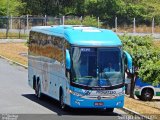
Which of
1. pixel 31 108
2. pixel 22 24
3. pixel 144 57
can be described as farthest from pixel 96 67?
pixel 22 24

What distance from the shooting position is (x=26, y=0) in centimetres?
9531

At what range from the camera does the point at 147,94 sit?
3394 centimetres

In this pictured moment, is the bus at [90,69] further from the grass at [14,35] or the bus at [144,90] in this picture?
the grass at [14,35]

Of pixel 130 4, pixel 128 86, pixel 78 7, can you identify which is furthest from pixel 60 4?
pixel 128 86

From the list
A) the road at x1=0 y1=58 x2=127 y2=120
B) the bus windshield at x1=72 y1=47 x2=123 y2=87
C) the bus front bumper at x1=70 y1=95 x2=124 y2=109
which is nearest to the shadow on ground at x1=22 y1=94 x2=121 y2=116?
the road at x1=0 y1=58 x2=127 y2=120

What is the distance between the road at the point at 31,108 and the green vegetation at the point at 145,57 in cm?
279

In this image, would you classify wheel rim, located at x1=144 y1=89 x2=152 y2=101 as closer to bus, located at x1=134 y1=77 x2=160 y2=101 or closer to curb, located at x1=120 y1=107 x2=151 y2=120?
bus, located at x1=134 y1=77 x2=160 y2=101

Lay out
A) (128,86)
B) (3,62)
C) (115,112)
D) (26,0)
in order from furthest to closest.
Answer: (26,0) < (3,62) < (128,86) < (115,112)

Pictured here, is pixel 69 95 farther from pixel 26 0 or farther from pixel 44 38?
pixel 26 0

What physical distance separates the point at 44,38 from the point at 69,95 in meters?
4.94

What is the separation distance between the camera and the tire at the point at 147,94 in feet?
111

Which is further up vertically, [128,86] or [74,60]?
[74,60]

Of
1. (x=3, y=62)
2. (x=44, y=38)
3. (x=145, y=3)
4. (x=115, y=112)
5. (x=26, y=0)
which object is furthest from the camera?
(x=145, y=3)

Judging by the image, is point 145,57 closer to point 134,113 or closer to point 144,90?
point 144,90
